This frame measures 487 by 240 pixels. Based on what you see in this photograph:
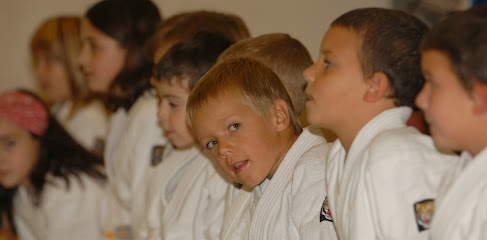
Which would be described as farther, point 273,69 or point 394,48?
point 273,69

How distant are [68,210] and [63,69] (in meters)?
1.15

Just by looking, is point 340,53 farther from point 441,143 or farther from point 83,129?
point 83,129

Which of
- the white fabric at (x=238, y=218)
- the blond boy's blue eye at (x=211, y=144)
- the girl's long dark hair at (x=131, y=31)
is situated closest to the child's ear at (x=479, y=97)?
the blond boy's blue eye at (x=211, y=144)

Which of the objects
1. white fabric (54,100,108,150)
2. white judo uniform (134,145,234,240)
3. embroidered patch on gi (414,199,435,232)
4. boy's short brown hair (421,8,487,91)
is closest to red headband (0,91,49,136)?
white fabric (54,100,108,150)

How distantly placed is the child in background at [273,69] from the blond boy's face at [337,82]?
0.51 metres

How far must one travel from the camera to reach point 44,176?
3510mm

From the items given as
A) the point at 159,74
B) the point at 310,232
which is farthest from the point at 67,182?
the point at 310,232

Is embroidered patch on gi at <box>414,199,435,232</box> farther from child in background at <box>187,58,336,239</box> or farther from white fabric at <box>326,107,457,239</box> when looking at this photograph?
child in background at <box>187,58,336,239</box>

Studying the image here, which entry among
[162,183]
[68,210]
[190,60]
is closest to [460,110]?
[190,60]

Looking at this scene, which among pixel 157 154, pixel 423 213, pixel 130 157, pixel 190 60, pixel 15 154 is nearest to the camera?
pixel 423 213

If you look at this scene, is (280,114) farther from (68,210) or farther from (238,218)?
(68,210)

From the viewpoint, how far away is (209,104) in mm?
1825

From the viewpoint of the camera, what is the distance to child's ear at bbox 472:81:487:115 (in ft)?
3.73

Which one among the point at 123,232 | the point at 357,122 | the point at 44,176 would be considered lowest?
the point at 123,232
